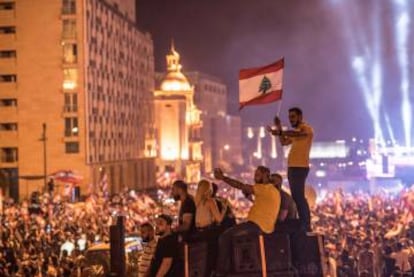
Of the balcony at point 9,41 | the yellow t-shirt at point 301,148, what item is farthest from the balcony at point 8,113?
the yellow t-shirt at point 301,148

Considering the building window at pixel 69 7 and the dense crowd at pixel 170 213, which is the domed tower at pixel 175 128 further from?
the dense crowd at pixel 170 213

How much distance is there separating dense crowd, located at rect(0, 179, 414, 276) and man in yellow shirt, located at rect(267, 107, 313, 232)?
6.37 feet

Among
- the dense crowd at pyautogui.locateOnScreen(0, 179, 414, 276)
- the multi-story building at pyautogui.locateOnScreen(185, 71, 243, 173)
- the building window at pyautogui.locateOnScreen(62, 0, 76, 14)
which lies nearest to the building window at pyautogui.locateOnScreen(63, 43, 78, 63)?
the building window at pyautogui.locateOnScreen(62, 0, 76, 14)

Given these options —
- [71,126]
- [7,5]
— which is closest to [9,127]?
[71,126]

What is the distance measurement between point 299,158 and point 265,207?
1545 millimetres

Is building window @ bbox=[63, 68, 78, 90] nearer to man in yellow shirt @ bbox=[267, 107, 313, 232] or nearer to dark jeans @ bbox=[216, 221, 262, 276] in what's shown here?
man in yellow shirt @ bbox=[267, 107, 313, 232]

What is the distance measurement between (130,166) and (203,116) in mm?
56383

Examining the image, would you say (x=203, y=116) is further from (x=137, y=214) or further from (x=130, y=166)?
(x=137, y=214)

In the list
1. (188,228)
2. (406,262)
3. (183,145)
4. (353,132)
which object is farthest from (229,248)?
(353,132)

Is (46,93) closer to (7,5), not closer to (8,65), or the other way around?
(8,65)

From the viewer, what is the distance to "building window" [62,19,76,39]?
69.2m

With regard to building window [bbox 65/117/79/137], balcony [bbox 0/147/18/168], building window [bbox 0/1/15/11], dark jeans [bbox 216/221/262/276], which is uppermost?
building window [bbox 0/1/15/11]

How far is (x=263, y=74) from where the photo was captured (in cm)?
1393

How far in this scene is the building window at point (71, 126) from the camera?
6962 centimetres
